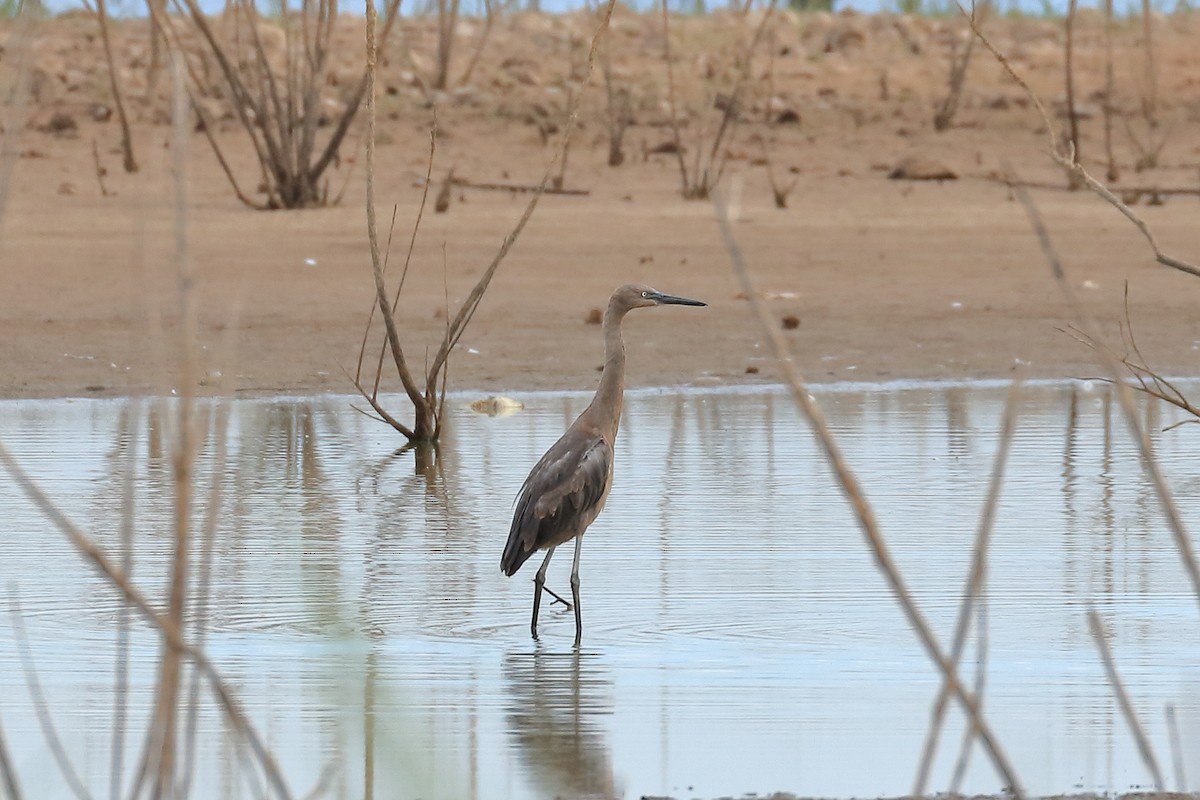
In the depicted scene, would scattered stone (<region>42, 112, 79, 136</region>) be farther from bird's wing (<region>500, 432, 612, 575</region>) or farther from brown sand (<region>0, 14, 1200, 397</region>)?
bird's wing (<region>500, 432, 612, 575</region>)

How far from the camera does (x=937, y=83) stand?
80.6 feet

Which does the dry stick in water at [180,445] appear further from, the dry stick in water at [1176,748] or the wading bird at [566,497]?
the wading bird at [566,497]

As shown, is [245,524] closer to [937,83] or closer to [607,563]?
[607,563]

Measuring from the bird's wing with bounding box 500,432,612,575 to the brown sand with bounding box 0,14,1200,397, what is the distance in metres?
2.26

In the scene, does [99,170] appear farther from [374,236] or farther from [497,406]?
[374,236]

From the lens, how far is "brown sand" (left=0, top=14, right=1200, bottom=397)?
1214 cm

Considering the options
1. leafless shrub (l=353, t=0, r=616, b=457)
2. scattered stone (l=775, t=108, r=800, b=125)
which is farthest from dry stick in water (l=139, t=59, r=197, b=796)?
scattered stone (l=775, t=108, r=800, b=125)

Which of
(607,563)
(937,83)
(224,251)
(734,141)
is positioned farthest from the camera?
(937,83)

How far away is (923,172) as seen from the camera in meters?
18.7

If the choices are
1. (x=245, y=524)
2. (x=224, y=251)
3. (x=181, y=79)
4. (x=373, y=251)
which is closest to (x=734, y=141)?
(x=224, y=251)

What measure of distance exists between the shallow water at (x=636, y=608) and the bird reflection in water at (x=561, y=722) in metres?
0.01

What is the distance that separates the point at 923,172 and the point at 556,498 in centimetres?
1264

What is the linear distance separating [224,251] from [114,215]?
1.53m

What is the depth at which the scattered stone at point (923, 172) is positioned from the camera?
18656 millimetres
